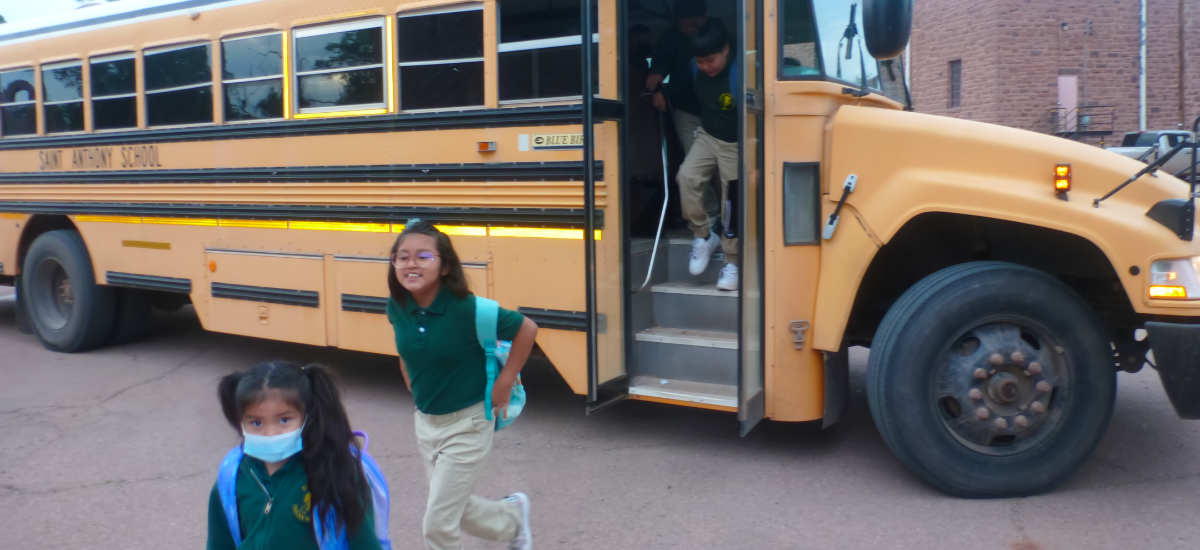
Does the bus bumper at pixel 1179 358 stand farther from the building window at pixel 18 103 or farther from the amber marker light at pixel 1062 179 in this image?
the building window at pixel 18 103

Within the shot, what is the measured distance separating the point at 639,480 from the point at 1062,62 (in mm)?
22200

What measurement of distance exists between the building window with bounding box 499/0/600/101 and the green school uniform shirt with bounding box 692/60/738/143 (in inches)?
28.1

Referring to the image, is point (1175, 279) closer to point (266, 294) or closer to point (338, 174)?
point (338, 174)

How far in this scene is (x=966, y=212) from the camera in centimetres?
400

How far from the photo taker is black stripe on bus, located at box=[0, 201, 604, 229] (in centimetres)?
496

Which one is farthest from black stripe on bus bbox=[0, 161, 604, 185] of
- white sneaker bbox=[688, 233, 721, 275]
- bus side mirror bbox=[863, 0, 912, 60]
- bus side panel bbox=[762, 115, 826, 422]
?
bus side mirror bbox=[863, 0, 912, 60]

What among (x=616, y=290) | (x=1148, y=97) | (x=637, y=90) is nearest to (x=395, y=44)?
(x=637, y=90)

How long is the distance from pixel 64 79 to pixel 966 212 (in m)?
6.53

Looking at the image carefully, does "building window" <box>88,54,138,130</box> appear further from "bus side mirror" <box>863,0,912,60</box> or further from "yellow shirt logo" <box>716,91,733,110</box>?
"bus side mirror" <box>863,0,912,60</box>

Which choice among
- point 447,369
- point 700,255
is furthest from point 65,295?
point 447,369

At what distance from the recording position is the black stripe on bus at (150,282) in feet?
21.9

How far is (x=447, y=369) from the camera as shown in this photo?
3.12 m

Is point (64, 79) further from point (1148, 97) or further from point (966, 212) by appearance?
point (1148, 97)

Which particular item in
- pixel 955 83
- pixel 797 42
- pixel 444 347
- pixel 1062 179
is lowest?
pixel 444 347
